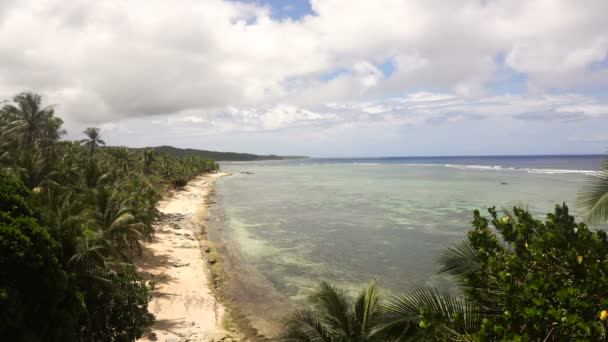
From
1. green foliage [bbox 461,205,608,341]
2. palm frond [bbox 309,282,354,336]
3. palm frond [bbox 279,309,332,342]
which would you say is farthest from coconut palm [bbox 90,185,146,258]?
green foliage [bbox 461,205,608,341]

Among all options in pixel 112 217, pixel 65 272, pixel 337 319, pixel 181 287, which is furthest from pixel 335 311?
pixel 112 217

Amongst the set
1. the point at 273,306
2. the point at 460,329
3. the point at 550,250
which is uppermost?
the point at 550,250

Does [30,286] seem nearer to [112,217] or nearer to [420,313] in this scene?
[420,313]

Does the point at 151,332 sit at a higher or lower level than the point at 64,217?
lower

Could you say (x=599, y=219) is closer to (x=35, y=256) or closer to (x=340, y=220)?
(x=35, y=256)

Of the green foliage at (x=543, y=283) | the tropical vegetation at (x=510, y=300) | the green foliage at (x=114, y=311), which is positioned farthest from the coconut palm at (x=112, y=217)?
the green foliage at (x=543, y=283)

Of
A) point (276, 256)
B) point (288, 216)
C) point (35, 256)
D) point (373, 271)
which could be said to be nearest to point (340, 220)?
point (288, 216)

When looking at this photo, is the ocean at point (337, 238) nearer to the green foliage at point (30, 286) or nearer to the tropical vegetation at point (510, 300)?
the tropical vegetation at point (510, 300)

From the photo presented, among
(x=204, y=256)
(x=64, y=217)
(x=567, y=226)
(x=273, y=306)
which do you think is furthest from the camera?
(x=204, y=256)
